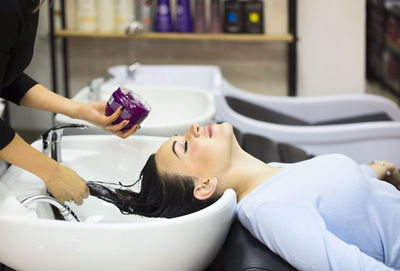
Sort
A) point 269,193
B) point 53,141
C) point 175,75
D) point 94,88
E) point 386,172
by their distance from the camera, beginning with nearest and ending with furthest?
1. point 269,193
2. point 53,141
3. point 386,172
4. point 94,88
5. point 175,75

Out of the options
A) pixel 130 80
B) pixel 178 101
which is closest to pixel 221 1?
pixel 130 80

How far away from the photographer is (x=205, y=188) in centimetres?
140

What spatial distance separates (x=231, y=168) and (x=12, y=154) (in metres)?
0.57

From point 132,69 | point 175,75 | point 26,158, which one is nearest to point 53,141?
point 26,158

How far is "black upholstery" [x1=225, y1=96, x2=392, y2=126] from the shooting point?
284 cm

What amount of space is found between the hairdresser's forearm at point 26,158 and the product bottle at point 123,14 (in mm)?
1981

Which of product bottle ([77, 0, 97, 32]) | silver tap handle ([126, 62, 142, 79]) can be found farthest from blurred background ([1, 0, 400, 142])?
silver tap handle ([126, 62, 142, 79])

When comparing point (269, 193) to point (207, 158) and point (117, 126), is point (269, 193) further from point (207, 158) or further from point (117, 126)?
point (117, 126)

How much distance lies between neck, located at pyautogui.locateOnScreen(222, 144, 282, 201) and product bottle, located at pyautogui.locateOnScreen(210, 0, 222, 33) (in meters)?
1.79

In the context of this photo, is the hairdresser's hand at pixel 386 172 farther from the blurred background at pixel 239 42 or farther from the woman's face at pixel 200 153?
the blurred background at pixel 239 42

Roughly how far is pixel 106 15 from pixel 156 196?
1925 mm

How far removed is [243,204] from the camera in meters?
1.37

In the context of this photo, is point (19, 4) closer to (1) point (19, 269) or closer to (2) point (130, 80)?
(1) point (19, 269)

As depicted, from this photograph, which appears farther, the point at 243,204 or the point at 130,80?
the point at 130,80
